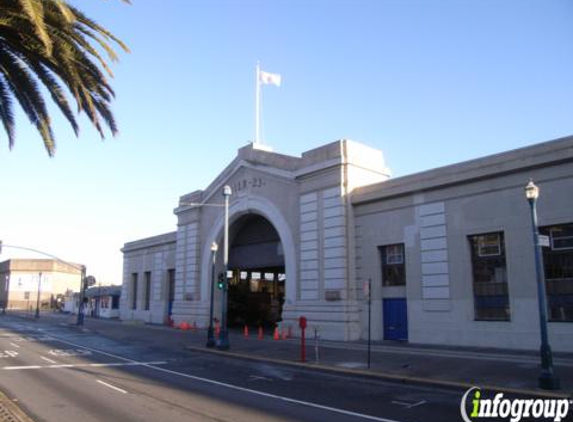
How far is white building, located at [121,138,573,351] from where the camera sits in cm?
2073

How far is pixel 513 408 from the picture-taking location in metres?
11.7

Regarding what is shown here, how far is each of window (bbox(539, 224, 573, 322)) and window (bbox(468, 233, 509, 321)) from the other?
174 cm

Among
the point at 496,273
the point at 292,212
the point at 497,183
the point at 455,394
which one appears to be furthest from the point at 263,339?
the point at 455,394

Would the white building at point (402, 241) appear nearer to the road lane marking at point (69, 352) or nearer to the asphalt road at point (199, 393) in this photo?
the asphalt road at point (199, 393)

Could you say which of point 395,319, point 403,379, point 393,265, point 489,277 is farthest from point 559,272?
point 403,379

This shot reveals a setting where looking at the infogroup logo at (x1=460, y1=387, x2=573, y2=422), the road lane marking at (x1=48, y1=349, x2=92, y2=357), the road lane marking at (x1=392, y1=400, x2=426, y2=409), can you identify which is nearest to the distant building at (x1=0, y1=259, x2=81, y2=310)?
the road lane marking at (x1=48, y1=349, x2=92, y2=357)

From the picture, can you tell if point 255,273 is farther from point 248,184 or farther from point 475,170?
point 475,170

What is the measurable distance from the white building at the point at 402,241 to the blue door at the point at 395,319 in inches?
2.2

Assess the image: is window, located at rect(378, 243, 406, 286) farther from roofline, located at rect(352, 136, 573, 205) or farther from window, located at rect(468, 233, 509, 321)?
window, located at rect(468, 233, 509, 321)

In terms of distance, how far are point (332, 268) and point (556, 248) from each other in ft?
35.8

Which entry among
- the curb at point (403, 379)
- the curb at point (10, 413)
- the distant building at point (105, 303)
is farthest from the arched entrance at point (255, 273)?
the curb at point (10, 413)

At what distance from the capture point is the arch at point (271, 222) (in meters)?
30.3

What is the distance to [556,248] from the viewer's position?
20.5m

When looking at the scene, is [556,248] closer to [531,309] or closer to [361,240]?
[531,309]
